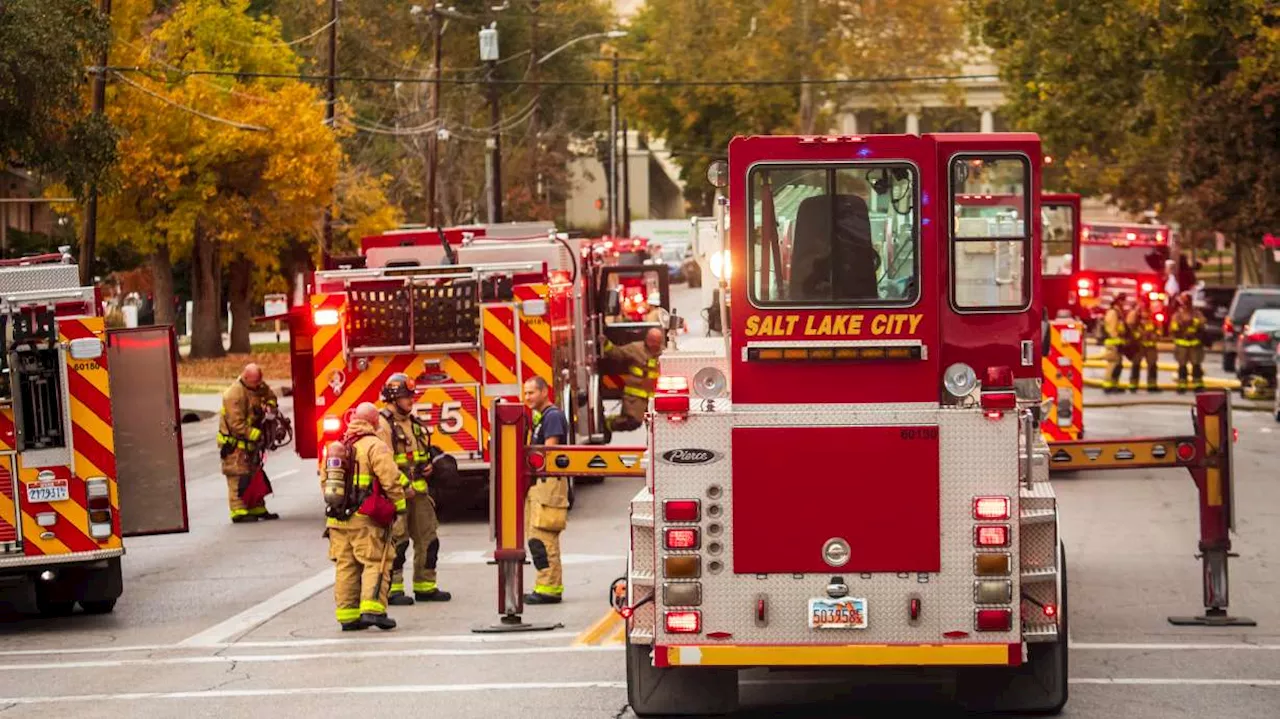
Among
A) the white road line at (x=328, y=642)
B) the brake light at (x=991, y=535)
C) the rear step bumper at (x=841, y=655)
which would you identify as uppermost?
the brake light at (x=991, y=535)

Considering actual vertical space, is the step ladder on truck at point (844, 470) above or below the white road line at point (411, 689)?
above

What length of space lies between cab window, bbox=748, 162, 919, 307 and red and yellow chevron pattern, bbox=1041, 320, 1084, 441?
42.7 feet

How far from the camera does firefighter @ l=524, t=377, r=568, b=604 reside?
50.5ft

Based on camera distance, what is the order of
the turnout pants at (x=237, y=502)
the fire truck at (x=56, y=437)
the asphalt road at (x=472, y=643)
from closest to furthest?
1. the asphalt road at (x=472, y=643)
2. the fire truck at (x=56, y=437)
3. the turnout pants at (x=237, y=502)

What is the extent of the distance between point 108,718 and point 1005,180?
5.73m

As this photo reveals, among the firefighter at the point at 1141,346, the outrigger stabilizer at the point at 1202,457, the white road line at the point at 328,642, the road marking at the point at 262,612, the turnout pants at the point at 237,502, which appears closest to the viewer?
the outrigger stabilizer at the point at 1202,457

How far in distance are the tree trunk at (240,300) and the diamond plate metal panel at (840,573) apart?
4413 centimetres

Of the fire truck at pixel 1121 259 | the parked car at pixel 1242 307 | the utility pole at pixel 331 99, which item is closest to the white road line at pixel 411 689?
the utility pole at pixel 331 99

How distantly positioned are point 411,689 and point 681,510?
284cm

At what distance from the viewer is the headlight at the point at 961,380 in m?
10.5

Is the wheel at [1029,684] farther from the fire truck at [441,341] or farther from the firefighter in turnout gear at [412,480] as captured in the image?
the fire truck at [441,341]

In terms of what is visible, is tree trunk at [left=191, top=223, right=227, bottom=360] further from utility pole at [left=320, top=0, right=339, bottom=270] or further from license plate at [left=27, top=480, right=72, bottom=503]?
license plate at [left=27, top=480, right=72, bottom=503]

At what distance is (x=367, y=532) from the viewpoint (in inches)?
578

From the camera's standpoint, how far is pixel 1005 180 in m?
12.5
